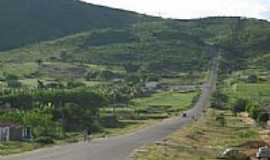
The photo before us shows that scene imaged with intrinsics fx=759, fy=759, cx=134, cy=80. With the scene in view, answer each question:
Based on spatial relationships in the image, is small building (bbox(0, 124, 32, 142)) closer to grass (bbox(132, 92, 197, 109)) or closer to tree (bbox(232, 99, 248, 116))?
tree (bbox(232, 99, 248, 116))

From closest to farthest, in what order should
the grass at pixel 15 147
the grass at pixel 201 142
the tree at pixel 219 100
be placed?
1. the grass at pixel 201 142
2. the grass at pixel 15 147
3. the tree at pixel 219 100

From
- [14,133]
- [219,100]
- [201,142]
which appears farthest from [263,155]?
[219,100]

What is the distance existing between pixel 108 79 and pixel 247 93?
139ft

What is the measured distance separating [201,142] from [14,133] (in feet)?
60.7

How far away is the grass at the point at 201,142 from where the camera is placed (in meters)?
55.0

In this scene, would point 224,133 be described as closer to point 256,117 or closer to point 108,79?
point 256,117

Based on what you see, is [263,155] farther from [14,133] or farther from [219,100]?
[219,100]

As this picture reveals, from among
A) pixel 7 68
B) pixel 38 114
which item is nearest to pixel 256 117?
pixel 38 114

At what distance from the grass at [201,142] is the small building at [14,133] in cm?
1413

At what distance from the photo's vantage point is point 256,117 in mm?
117438

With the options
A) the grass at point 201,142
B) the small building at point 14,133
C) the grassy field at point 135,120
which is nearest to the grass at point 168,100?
the grassy field at point 135,120

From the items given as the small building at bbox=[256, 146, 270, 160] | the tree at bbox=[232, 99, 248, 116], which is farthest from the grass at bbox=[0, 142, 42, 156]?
the tree at bbox=[232, 99, 248, 116]

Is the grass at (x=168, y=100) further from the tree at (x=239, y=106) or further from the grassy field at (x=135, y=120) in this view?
the tree at (x=239, y=106)

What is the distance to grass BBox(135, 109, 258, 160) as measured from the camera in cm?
5499
